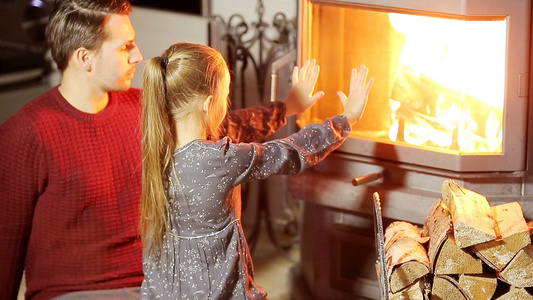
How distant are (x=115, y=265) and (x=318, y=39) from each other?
0.78 m

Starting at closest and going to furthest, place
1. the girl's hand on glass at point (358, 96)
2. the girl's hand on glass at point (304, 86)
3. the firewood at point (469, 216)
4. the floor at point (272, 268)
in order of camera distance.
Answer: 1. the firewood at point (469, 216)
2. the girl's hand on glass at point (358, 96)
3. the girl's hand on glass at point (304, 86)
4. the floor at point (272, 268)

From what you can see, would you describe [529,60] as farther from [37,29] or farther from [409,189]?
[37,29]

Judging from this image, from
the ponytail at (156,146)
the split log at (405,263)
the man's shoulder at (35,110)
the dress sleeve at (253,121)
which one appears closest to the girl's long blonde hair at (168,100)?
the ponytail at (156,146)

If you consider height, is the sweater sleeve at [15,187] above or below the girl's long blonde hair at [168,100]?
below

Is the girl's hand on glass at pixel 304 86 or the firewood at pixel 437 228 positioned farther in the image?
the girl's hand on glass at pixel 304 86

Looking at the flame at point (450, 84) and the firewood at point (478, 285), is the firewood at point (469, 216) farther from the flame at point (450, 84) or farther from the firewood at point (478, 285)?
the flame at point (450, 84)

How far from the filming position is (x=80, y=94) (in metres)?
1.99

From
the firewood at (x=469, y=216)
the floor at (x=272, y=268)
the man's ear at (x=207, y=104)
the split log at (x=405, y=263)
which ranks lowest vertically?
the floor at (x=272, y=268)

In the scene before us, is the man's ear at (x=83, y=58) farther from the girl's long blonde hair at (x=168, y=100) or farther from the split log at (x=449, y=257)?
the split log at (x=449, y=257)

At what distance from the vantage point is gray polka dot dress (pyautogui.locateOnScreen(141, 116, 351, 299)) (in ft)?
5.62

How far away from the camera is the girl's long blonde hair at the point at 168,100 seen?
1.69m

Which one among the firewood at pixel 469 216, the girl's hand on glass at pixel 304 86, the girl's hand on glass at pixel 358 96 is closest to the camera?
the firewood at pixel 469 216

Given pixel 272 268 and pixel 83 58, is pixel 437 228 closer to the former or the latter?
pixel 83 58

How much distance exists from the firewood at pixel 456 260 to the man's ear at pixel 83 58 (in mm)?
891
